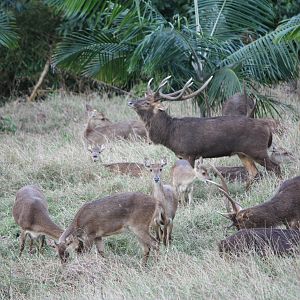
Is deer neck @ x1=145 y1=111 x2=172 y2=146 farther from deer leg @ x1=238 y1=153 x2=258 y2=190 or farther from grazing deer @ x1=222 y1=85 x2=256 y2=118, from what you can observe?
grazing deer @ x1=222 y1=85 x2=256 y2=118

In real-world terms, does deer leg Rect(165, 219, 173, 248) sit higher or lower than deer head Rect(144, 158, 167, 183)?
lower

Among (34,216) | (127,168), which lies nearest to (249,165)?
(127,168)

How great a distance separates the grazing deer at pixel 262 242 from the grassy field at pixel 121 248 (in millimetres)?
147

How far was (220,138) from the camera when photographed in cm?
1209

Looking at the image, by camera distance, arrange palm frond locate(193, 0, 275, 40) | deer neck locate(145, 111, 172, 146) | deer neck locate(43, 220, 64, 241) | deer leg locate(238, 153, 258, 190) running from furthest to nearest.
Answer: palm frond locate(193, 0, 275, 40) → deer neck locate(145, 111, 172, 146) → deer leg locate(238, 153, 258, 190) → deer neck locate(43, 220, 64, 241)

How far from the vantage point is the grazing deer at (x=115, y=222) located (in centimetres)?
940

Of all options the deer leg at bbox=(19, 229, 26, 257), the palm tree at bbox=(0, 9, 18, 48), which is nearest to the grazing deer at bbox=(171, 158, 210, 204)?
the deer leg at bbox=(19, 229, 26, 257)

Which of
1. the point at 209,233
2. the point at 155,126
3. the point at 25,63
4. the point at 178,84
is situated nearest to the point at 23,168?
the point at 155,126

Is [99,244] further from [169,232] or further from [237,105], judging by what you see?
[237,105]

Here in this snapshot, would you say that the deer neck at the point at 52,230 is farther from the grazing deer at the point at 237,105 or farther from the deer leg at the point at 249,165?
the grazing deer at the point at 237,105

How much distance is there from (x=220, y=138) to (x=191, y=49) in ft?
8.22

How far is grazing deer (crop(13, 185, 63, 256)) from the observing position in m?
9.88

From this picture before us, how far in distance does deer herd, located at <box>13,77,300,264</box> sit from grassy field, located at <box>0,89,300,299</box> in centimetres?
20

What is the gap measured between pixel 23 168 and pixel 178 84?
10.1 feet
